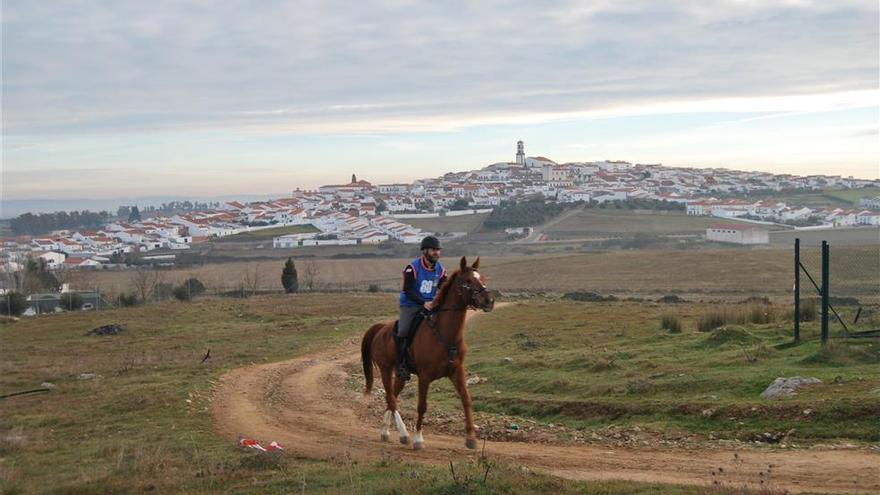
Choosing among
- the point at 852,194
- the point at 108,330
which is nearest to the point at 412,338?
the point at 108,330

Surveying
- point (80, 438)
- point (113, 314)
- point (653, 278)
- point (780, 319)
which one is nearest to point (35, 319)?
point (113, 314)

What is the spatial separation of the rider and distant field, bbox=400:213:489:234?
11130 centimetres

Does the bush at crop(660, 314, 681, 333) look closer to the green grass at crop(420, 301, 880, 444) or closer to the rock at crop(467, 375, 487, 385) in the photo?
the green grass at crop(420, 301, 880, 444)

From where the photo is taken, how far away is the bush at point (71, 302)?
51.3m

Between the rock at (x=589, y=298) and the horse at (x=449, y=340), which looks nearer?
the horse at (x=449, y=340)

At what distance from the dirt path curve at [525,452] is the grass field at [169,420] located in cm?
55

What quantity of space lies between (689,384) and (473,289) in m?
5.18

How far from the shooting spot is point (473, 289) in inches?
425

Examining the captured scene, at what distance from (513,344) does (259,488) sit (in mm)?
15555

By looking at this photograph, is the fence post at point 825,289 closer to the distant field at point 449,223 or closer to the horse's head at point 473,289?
the horse's head at point 473,289

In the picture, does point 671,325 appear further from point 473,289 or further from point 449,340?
point 473,289

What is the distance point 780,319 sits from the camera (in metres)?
22.6

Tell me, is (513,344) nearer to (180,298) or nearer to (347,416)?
(347,416)

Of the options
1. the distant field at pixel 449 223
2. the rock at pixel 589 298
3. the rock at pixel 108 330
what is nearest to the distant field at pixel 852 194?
the distant field at pixel 449 223
